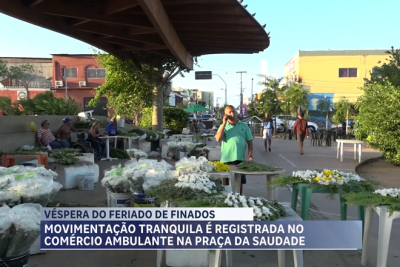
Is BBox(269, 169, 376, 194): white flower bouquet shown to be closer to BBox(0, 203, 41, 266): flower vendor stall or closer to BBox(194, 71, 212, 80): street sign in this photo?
BBox(0, 203, 41, 266): flower vendor stall

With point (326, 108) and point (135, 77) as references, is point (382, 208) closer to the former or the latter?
point (135, 77)

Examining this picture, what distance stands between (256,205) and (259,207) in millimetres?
74

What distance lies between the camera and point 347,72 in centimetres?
4334

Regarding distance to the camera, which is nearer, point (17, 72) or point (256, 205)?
point (256, 205)

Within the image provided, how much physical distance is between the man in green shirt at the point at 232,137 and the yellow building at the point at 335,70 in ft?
127

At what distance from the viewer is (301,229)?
3242 mm

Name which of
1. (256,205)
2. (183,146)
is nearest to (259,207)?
(256,205)

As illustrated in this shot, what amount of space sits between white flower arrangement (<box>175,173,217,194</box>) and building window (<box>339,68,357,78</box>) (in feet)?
140

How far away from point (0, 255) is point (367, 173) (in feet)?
33.9

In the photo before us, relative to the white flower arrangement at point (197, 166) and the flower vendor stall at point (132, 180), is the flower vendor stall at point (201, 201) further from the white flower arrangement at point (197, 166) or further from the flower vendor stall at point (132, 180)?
the white flower arrangement at point (197, 166)

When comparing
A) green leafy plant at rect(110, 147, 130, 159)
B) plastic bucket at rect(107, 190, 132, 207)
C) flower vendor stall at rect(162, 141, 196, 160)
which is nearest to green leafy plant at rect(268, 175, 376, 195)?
plastic bucket at rect(107, 190, 132, 207)

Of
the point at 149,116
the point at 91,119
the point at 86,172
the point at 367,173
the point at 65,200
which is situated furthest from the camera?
the point at 149,116

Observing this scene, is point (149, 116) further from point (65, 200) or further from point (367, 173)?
point (65, 200)

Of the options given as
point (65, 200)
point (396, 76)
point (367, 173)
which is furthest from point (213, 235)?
point (396, 76)
